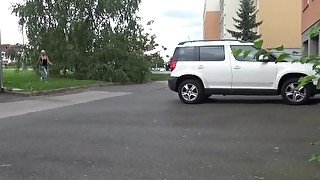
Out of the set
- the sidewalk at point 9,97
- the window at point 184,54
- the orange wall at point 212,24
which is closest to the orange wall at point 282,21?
the orange wall at point 212,24

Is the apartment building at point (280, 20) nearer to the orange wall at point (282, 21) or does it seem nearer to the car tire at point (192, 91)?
the orange wall at point (282, 21)

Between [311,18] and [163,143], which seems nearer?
[163,143]

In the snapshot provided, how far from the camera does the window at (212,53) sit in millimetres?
13805

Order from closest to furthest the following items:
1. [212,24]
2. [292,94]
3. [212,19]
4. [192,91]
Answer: [292,94]
[192,91]
[212,24]
[212,19]

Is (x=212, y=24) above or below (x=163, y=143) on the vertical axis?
above

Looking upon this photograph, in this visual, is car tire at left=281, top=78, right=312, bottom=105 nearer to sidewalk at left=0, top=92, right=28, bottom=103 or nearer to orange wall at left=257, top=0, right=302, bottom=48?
sidewalk at left=0, top=92, right=28, bottom=103

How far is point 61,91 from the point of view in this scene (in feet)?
66.4

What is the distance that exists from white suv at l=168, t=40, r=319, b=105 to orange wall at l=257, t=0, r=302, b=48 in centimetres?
4494

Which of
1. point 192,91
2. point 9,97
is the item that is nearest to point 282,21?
point 9,97

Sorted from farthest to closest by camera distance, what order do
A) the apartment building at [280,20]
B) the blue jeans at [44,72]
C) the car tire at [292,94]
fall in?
the apartment building at [280,20], the blue jeans at [44,72], the car tire at [292,94]

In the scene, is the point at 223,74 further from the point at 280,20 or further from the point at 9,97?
the point at 280,20

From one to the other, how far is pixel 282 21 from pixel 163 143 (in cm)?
5351

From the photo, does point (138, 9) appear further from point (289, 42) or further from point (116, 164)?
point (289, 42)

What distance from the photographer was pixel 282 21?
58.4 m
